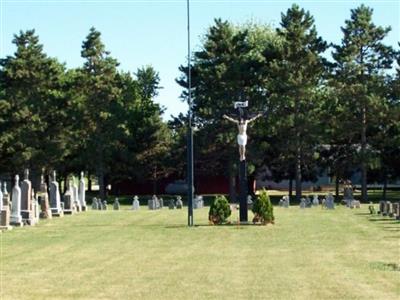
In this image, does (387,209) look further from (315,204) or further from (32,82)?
(32,82)

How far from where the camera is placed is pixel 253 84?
173ft

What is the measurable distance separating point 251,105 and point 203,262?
3780cm

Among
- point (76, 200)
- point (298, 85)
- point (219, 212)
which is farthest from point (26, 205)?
point (298, 85)

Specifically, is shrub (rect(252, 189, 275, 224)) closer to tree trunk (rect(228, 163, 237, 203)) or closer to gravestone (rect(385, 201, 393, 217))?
gravestone (rect(385, 201, 393, 217))

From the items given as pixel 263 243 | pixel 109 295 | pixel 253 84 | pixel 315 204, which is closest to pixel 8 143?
pixel 253 84

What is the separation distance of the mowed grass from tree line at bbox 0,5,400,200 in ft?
80.4

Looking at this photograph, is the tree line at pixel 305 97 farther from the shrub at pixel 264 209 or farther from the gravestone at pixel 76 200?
the shrub at pixel 264 209

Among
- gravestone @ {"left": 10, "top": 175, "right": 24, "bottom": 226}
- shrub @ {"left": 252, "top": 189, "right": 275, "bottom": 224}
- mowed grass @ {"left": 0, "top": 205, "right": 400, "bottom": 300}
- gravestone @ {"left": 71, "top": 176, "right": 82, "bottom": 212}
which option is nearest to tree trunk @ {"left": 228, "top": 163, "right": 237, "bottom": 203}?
gravestone @ {"left": 71, "top": 176, "right": 82, "bottom": 212}

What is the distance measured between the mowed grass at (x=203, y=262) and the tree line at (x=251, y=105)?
24518 millimetres

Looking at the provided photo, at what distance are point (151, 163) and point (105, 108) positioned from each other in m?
5.96

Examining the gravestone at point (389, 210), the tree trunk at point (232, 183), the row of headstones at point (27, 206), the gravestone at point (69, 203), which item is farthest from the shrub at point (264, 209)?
the tree trunk at point (232, 183)

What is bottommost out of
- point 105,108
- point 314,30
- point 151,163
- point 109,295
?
point 109,295

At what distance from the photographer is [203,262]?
610 inches

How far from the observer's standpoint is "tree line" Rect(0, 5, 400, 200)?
49969mm
